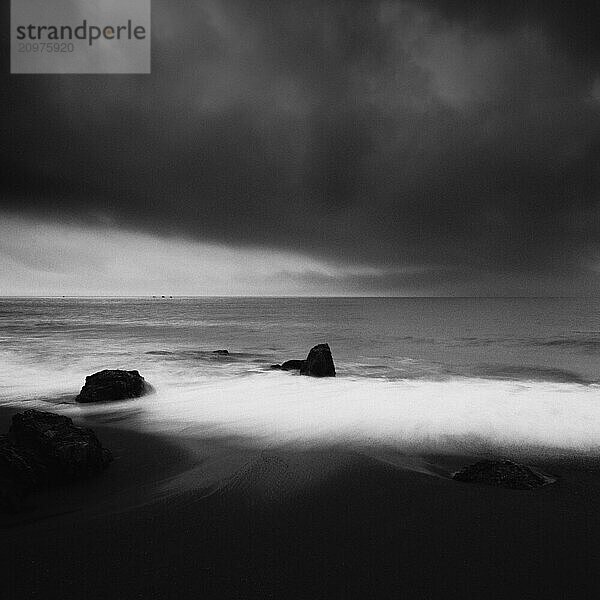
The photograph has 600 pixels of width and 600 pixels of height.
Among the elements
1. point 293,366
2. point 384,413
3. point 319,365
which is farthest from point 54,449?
point 293,366

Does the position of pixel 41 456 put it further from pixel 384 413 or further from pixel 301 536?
pixel 384 413

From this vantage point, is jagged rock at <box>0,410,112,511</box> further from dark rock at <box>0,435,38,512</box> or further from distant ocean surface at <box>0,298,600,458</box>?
distant ocean surface at <box>0,298,600,458</box>

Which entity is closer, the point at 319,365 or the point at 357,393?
the point at 357,393

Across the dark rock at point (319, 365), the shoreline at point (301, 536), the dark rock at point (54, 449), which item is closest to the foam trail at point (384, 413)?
the dark rock at point (319, 365)

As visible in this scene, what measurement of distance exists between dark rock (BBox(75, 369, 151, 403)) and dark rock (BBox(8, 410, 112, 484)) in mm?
3743

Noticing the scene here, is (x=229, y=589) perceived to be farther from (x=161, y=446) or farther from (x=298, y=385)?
(x=298, y=385)

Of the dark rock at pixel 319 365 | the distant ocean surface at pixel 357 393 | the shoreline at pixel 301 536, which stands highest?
the dark rock at pixel 319 365

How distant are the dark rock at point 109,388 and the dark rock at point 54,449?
3743 mm

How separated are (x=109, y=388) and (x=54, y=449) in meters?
4.43

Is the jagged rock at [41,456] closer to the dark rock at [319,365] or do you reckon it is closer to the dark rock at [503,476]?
the dark rock at [503,476]

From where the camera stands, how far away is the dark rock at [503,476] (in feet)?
15.1

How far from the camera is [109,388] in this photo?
28.8ft

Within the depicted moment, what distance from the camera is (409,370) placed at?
15.8 m

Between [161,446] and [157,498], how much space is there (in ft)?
6.13
